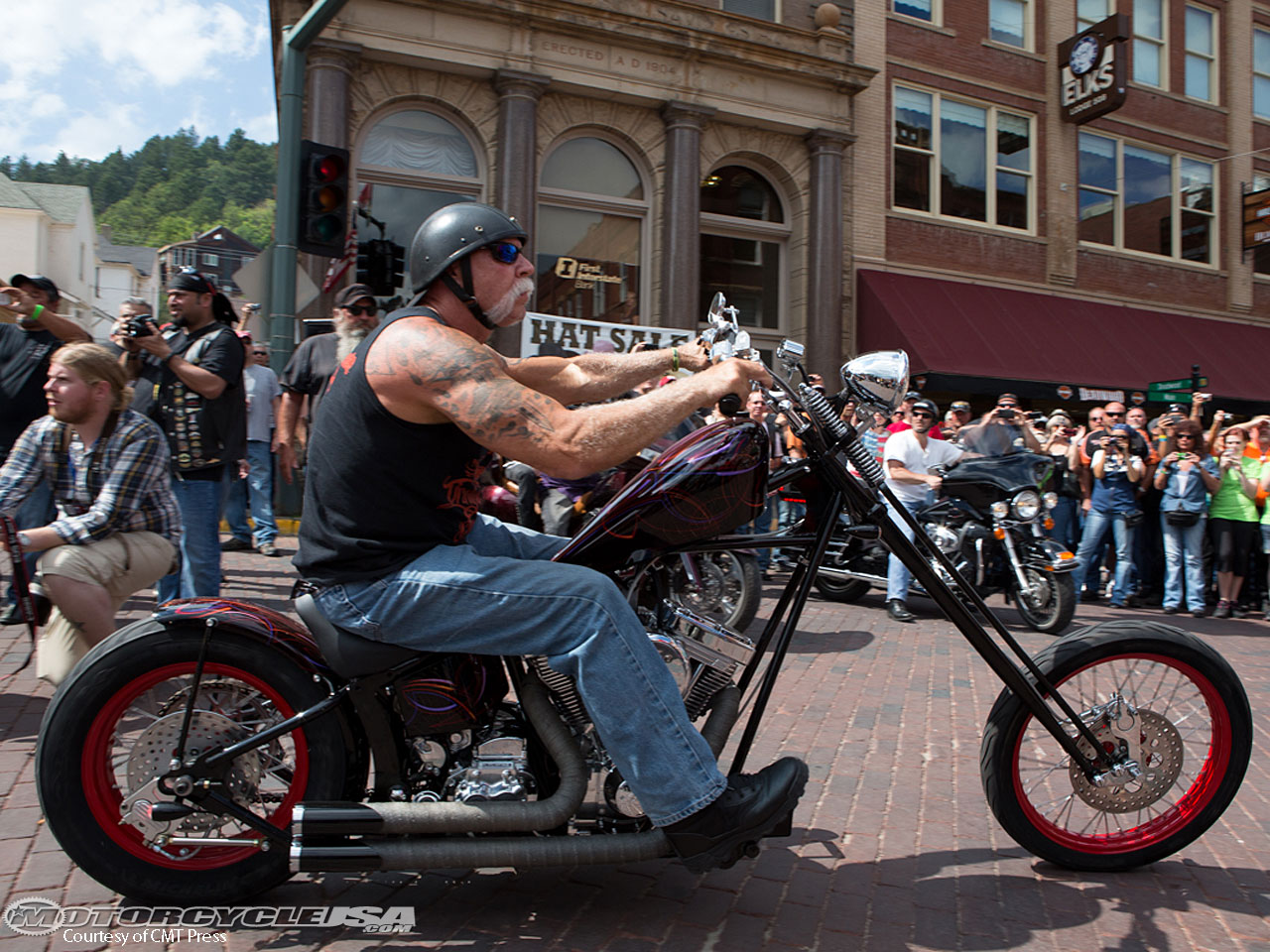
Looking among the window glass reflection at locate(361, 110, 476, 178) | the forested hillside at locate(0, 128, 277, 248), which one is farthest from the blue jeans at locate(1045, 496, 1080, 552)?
the forested hillside at locate(0, 128, 277, 248)

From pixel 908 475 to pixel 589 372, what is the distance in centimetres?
516

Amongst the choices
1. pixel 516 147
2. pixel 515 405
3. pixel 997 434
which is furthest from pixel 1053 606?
pixel 516 147

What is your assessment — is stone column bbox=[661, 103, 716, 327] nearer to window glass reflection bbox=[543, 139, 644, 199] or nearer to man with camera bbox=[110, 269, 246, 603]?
window glass reflection bbox=[543, 139, 644, 199]

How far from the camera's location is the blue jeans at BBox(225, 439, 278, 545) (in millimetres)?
8539

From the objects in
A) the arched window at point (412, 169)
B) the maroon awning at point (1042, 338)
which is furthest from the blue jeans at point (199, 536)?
the maroon awning at point (1042, 338)

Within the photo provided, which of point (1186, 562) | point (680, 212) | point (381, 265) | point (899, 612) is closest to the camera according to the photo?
point (899, 612)

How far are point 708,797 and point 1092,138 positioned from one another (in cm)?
2046

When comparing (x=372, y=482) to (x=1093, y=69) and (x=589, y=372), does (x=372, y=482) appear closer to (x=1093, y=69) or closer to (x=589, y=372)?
(x=589, y=372)

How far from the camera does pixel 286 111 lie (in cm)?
846

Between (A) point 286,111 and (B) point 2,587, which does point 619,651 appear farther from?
(A) point 286,111

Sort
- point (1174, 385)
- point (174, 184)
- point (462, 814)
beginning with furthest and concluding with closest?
1. point (174, 184)
2. point (1174, 385)
3. point (462, 814)

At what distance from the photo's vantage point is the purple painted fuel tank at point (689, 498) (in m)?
2.45

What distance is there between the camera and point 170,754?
2414 millimetres

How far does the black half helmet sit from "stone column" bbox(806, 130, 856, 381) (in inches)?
560
